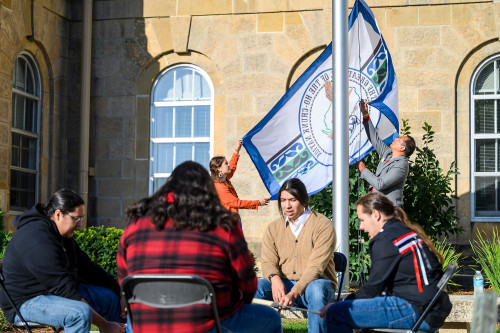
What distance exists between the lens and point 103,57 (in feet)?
43.9

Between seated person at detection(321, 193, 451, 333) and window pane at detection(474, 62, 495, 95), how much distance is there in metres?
7.65

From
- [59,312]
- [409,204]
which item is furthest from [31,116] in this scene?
[59,312]

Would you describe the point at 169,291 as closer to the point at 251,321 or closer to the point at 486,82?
the point at 251,321

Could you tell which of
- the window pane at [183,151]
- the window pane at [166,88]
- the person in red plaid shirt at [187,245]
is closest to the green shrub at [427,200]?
the window pane at [183,151]

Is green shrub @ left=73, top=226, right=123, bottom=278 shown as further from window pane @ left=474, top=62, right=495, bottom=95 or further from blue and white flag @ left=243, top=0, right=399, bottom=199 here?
window pane @ left=474, top=62, right=495, bottom=95

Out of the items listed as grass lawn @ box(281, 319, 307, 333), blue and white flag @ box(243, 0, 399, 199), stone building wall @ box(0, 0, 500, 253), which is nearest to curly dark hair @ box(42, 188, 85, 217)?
grass lawn @ box(281, 319, 307, 333)

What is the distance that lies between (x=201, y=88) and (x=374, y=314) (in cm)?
861

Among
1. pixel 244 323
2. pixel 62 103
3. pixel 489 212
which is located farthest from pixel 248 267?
pixel 62 103

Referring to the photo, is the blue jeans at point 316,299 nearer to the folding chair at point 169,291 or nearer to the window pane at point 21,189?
the folding chair at point 169,291

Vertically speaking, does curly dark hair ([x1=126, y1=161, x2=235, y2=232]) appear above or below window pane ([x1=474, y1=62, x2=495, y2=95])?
below

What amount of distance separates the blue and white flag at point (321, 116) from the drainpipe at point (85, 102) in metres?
4.88

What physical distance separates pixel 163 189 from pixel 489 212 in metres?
9.00

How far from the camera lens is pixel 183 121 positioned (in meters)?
13.2

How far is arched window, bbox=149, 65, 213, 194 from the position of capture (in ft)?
43.2
